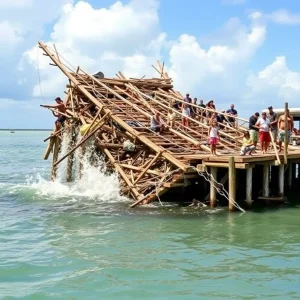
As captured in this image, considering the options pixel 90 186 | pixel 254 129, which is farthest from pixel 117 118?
pixel 254 129

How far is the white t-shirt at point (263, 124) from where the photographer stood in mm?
18953

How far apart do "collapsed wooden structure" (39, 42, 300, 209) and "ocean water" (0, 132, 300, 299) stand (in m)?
1.16

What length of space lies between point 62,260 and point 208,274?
3.38 meters

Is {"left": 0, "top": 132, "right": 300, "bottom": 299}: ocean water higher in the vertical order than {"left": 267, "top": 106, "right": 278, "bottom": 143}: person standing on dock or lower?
lower

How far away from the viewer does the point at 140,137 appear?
2039 centimetres

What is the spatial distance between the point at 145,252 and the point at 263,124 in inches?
320

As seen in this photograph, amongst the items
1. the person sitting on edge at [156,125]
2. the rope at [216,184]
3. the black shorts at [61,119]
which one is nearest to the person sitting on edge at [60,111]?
the black shorts at [61,119]

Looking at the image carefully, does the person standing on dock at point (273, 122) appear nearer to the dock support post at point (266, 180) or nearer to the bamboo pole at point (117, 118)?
the dock support post at point (266, 180)

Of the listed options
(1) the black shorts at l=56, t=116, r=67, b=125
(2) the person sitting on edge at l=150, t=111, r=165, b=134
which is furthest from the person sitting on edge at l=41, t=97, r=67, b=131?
(2) the person sitting on edge at l=150, t=111, r=165, b=134

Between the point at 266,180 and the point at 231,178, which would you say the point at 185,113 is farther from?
the point at 231,178

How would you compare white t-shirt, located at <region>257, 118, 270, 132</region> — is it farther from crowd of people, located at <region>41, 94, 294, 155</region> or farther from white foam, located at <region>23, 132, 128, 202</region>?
white foam, located at <region>23, 132, 128, 202</region>

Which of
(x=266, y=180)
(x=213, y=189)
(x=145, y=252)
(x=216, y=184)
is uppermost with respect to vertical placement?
(x=266, y=180)

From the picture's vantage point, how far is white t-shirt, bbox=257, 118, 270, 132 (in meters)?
19.0

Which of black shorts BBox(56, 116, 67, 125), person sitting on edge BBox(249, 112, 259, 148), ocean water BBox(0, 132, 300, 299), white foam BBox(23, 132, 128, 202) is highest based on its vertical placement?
black shorts BBox(56, 116, 67, 125)
